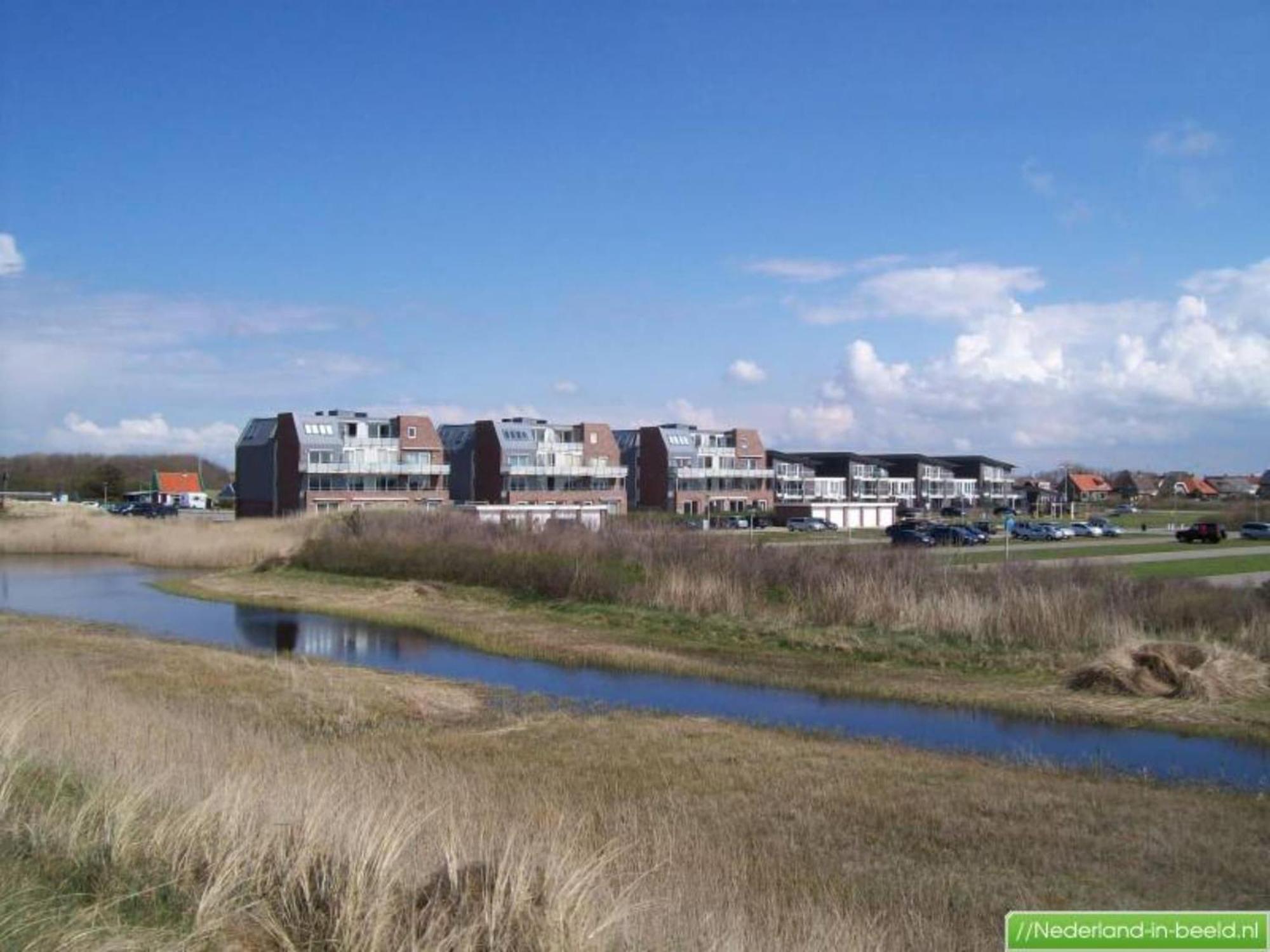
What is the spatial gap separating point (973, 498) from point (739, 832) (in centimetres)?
15338

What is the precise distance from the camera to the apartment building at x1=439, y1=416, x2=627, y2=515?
107250 millimetres

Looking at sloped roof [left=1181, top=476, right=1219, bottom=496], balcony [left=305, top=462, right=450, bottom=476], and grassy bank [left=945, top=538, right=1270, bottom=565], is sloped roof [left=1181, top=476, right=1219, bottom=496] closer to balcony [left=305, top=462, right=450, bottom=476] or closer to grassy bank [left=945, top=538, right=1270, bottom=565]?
grassy bank [left=945, top=538, right=1270, bottom=565]

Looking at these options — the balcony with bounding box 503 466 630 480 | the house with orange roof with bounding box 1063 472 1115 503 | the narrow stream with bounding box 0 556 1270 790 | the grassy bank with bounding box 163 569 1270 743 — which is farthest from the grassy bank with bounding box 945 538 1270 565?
the house with orange roof with bounding box 1063 472 1115 503

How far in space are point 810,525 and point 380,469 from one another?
38.7 meters

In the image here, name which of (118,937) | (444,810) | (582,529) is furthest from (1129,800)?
(582,529)

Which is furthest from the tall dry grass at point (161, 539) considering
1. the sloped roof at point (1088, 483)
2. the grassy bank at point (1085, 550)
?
the sloped roof at point (1088, 483)

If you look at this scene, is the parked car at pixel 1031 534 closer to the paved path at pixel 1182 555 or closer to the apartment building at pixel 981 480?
the paved path at pixel 1182 555

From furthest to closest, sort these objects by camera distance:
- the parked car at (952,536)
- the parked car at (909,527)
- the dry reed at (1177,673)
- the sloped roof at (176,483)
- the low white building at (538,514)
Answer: the sloped roof at (176,483)
the parked car at (909,527)
the parked car at (952,536)
the low white building at (538,514)
the dry reed at (1177,673)

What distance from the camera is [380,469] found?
100 metres

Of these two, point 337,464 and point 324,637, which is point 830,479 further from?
point 324,637

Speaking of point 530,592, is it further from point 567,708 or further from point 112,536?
point 112,536

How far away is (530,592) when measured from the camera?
4531cm

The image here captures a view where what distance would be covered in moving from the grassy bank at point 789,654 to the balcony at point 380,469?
51280mm

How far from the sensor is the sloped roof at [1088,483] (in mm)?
183250
